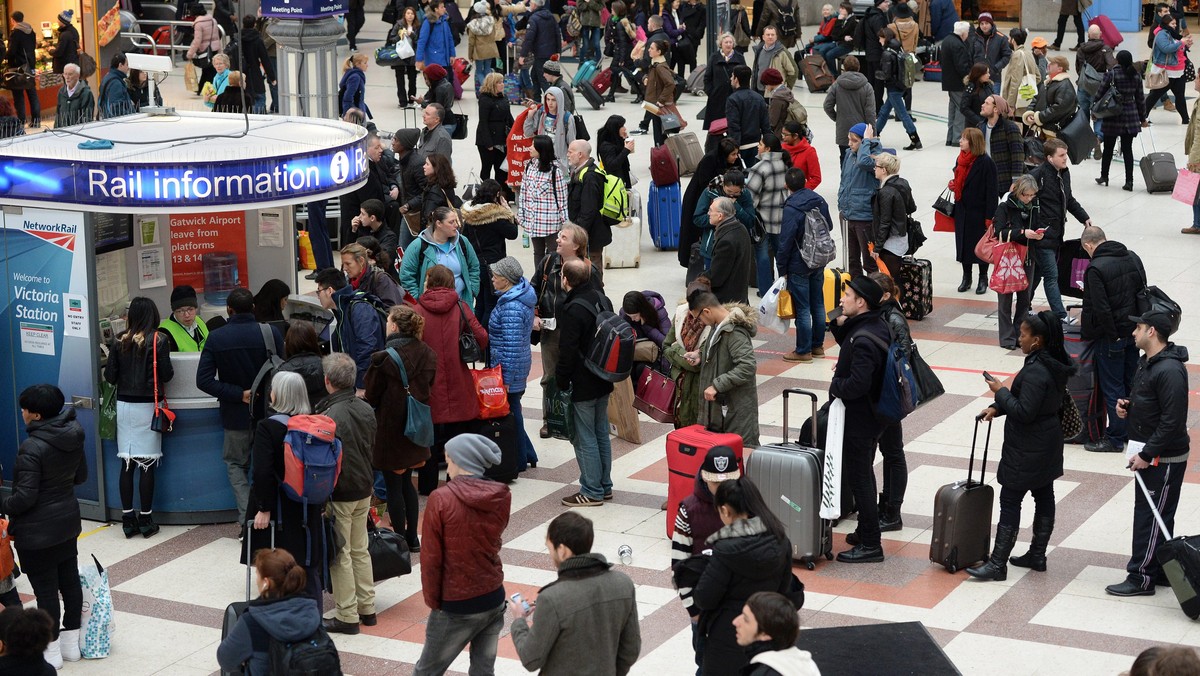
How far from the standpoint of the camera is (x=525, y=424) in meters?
12.8

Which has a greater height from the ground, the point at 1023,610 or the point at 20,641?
the point at 20,641

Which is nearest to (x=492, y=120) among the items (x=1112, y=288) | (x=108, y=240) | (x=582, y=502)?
(x=108, y=240)

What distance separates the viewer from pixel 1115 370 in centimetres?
1181

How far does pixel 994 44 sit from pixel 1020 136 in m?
8.21

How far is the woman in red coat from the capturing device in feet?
34.3

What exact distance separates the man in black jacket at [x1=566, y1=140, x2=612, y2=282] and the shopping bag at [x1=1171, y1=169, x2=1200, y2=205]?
23.8 ft

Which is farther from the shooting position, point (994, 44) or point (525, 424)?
point (994, 44)

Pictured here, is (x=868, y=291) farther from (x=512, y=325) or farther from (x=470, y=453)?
(x=470, y=453)

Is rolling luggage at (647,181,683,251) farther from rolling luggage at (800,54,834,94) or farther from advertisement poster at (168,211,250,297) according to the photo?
rolling luggage at (800,54,834,94)

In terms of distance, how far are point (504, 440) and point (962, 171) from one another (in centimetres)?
654

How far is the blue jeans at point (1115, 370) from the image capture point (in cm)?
1176

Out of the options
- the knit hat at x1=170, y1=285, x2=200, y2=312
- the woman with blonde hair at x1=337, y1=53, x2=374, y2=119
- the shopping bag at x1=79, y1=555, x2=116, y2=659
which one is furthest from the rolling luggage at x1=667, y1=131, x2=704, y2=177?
the shopping bag at x1=79, y1=555, x2=116, y2=659

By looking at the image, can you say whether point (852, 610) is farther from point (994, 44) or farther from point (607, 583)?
point (994, 44)

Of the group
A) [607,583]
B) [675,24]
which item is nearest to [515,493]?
[607,583]
